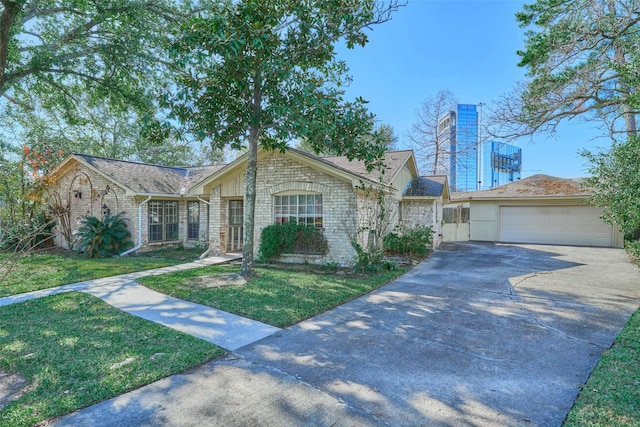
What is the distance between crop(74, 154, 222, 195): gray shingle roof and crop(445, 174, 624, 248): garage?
52.1ft

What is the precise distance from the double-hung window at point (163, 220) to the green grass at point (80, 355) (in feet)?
28.6

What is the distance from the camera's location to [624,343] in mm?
4746

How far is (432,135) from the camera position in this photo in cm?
2730

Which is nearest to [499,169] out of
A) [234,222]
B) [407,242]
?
[407,242]

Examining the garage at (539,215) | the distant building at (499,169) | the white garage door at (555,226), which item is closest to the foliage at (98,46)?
the garage at (539,215)

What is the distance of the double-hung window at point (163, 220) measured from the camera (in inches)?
576

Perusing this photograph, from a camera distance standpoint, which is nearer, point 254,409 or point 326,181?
point 254,409

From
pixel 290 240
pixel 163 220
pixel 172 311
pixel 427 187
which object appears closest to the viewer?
pixel 172 311

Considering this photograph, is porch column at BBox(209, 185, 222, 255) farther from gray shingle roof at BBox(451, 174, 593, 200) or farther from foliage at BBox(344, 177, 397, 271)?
gray shingle roof at BBox(451, 174, 593, 200)

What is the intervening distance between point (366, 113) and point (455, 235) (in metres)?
14.0

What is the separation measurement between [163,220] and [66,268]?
5.13 m

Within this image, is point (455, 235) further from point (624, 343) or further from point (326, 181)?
point (624, 343)

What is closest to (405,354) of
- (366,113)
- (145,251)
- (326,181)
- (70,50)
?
(366,113)

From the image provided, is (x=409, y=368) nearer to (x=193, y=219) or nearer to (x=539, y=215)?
(x=193, y=219)
